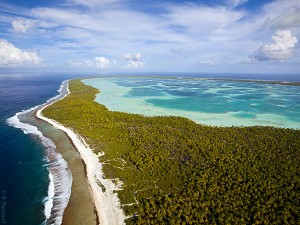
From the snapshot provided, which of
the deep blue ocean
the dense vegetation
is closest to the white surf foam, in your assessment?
the deep blue ocean

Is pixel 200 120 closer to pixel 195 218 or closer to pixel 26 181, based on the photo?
pixel 195 218

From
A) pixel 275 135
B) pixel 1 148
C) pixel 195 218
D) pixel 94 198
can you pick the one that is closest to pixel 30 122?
pixel 1 148

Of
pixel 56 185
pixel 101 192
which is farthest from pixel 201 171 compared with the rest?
pixel 56 185

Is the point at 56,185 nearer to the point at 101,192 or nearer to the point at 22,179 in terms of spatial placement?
the point at 22,179

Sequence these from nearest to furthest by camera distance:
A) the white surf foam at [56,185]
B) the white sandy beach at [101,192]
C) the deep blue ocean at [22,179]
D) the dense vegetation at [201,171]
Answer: the dense vegetation at [201,171] < the white sandy beach at [101,192] < the deep blue ocean at [22,179] < the white surf foam at [56,185]

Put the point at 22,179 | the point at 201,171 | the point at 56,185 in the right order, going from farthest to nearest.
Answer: the point at 201,171, the point at 22,179, the point at 56,185

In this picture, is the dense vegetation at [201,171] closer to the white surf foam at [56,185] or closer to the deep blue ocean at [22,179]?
the white surf foam at [56,185]

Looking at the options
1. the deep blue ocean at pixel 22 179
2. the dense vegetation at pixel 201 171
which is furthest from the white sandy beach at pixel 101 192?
the deep blue ocean at pixel 22 179
